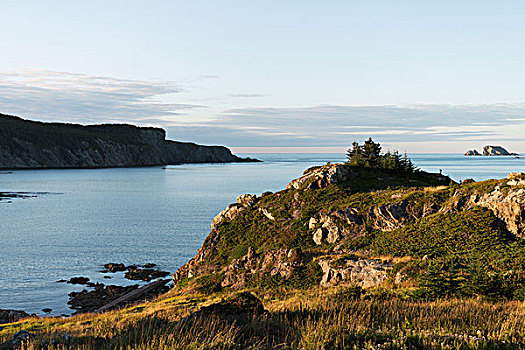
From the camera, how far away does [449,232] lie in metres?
30.1

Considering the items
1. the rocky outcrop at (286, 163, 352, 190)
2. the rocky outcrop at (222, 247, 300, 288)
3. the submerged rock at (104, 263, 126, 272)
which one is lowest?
the submerged rock at (104, 263, 126, 272)

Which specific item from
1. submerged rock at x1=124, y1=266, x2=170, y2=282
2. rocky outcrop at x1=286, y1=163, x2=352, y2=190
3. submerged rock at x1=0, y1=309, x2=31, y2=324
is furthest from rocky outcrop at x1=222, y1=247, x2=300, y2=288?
submerged rock at x1=0, y1=309, x2=31, y2=324

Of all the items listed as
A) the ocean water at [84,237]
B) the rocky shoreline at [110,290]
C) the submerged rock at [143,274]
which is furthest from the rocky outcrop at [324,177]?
the ocean water at [84,237]

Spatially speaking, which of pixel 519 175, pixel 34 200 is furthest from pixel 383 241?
pixel 34 200

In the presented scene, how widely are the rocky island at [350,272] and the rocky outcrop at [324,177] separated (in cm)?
11

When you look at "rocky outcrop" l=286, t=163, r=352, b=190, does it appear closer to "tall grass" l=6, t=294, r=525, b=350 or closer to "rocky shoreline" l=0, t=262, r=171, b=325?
"rocky shoreline" l=0, t=262, r=171, b=325

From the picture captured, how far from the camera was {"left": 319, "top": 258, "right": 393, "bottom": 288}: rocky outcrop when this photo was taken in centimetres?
2725

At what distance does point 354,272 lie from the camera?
2836 centimetres

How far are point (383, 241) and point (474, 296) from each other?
15527 mm

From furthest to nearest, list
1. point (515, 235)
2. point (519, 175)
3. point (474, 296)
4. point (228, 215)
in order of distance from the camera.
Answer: point (228, 215)
point (519, 175)
point (515, 235)
point (474, 296)

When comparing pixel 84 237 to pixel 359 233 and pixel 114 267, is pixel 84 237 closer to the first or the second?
pixel 114 267

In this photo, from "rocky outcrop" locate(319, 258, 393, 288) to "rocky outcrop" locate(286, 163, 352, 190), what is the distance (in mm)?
11932

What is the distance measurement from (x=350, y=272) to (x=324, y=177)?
14905 mm

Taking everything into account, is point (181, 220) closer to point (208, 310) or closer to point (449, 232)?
point (449, 232)
